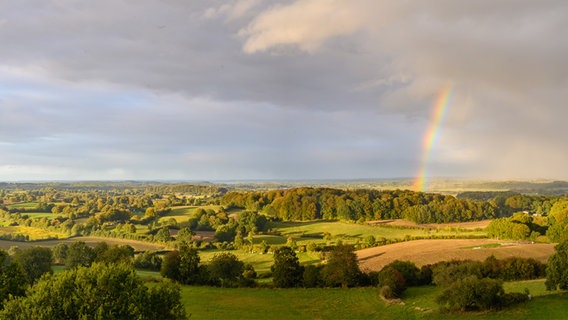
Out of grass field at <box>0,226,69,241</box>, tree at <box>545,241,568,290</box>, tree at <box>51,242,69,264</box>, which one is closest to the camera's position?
tree at <box>545,241,568,290</box>

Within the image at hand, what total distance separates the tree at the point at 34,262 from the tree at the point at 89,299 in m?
36.2

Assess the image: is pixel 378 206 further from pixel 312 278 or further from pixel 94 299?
pixel 94 299

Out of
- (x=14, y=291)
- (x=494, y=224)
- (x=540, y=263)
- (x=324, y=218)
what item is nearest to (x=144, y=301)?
(x=14, y=291)

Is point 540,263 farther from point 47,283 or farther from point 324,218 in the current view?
point 324,218

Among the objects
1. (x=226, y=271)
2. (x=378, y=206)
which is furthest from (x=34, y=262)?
(x=378, y=206)

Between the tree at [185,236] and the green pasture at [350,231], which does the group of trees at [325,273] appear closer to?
the green pasture at [350,231]

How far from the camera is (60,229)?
119 metres

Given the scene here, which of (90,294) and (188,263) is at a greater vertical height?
(90,294)

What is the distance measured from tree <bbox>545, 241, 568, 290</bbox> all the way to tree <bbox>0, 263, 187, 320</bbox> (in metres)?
34.3

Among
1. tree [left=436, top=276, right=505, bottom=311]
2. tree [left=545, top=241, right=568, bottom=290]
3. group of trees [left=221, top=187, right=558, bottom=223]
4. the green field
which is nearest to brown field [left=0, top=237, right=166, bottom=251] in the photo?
the green field

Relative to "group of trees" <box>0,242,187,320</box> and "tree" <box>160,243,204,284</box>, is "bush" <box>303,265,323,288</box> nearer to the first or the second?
"tree" <box>160,243,204,284</box>

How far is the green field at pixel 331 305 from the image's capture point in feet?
108

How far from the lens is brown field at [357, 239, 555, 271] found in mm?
57969

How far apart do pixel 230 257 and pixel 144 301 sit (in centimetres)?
3029
